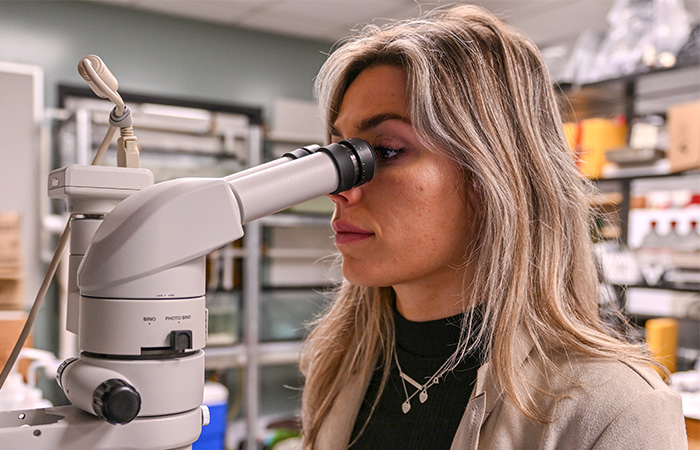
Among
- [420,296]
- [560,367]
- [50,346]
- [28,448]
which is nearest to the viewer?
[28,448]

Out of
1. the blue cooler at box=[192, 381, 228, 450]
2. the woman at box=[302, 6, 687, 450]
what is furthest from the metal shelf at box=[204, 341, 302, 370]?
the woman at box=[302, 6, 687, 450]

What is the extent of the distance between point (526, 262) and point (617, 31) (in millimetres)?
2466

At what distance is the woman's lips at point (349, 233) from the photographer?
2.72ft

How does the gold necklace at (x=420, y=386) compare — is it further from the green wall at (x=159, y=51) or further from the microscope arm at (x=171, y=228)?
the green wall at (x=159, y=51)

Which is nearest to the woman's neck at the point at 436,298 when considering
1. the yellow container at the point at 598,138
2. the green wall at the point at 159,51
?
the yellow container at the point at 598,138

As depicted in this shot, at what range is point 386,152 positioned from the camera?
829 mm

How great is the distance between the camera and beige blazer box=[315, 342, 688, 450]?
713mm

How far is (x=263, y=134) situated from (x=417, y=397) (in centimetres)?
287

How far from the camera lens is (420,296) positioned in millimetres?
947

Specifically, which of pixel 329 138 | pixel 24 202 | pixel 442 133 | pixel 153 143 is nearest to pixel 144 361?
pixel 442 133

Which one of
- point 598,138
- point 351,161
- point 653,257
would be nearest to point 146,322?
point 351,161

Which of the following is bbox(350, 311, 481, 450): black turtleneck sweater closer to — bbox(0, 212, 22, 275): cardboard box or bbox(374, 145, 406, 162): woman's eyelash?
bbox(374, 145, 406, 162): woman's eyelash

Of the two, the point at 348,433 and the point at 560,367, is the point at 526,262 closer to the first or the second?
the point at 560,367

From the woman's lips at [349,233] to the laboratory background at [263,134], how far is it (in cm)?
129
